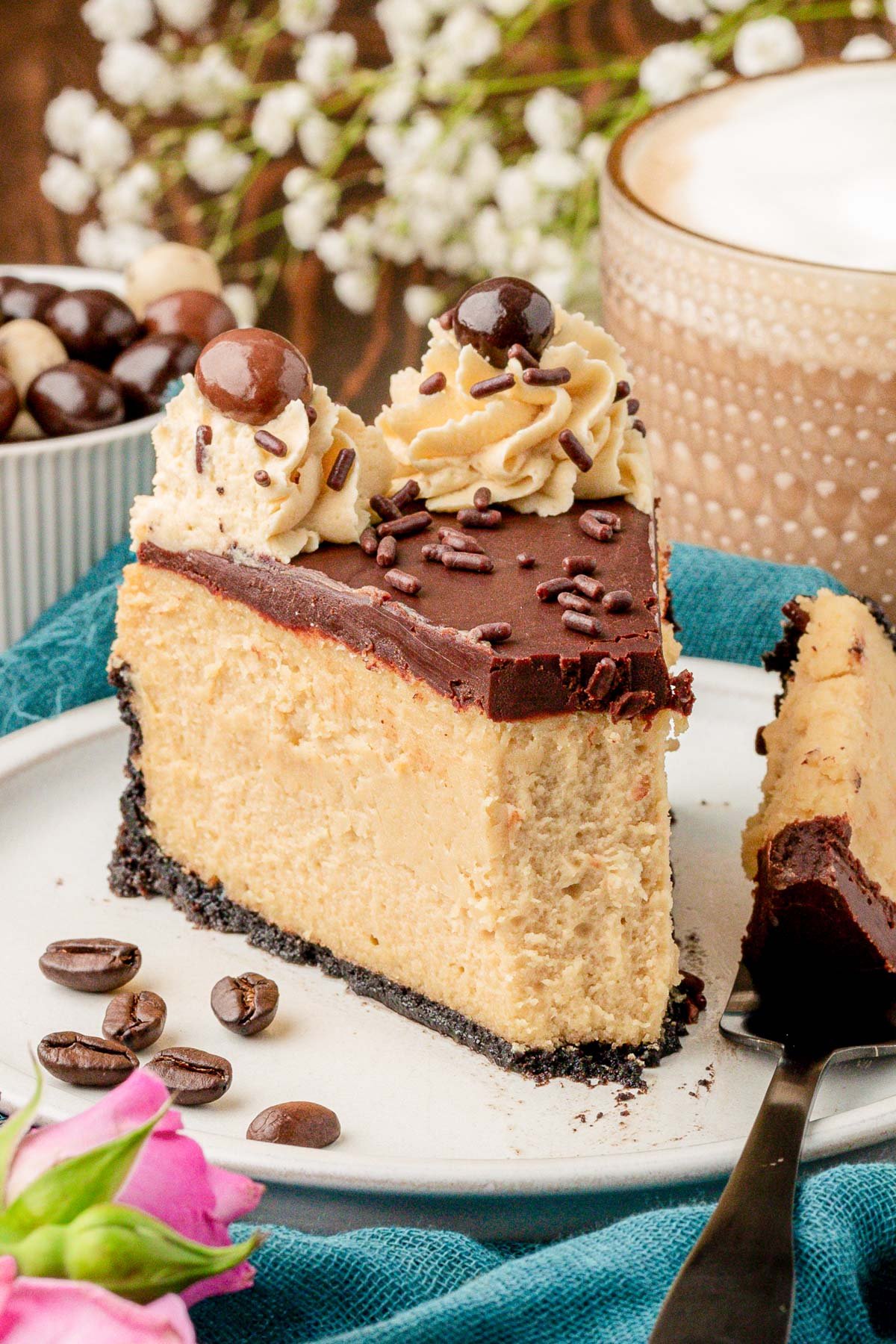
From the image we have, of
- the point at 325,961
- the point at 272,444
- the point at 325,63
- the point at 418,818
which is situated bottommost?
the point at 325,961

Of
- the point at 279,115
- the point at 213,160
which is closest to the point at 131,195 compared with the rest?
the point at 213,160

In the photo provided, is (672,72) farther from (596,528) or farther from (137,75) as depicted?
(596,528)

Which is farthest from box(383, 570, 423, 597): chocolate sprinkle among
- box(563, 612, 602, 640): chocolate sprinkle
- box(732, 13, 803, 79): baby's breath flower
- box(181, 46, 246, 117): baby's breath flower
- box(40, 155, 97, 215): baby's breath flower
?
box(40, 155, 97, 215): baby's breath flower

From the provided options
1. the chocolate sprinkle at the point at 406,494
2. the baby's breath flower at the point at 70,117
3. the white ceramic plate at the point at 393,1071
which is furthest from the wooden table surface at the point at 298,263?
the chocolate sprinkle at the point at 406,494

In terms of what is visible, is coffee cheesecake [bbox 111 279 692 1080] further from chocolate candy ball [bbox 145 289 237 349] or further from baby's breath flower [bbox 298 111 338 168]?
baby's breath flower [bbox 298 111 338 168]

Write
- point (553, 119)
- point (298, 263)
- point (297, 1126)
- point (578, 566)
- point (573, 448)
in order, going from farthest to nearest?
1. point (298, 263)
2. point (553, 119)
3. point (573, 448)
4. point (578, 566)
5. point (297, 1126)

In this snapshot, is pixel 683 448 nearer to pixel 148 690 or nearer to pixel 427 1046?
pixel 148 690
